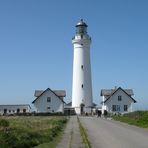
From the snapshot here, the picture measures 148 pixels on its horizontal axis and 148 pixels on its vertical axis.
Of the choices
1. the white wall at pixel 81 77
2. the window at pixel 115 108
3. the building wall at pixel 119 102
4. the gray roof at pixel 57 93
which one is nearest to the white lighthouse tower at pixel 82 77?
the white wall at pixel 81 77

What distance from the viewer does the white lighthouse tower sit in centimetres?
7875

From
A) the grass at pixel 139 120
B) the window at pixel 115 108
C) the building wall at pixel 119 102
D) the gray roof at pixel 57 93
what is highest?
the gray roof at pixel 57 93

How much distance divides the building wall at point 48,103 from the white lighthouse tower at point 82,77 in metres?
5.35

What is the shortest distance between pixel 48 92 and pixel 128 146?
6904 cm

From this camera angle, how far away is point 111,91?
88438mm

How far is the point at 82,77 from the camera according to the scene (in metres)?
78.9

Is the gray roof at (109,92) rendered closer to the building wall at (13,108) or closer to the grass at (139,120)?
the building wall at (13,108)

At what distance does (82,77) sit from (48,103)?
10227 mm

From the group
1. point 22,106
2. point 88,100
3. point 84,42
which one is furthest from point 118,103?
point 22,106

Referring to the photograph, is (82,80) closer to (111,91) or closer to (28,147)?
(111,91)

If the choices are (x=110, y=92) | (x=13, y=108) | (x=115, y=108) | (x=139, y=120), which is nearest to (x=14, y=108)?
(x=13, y=108)

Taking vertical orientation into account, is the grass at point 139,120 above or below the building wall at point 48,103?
below

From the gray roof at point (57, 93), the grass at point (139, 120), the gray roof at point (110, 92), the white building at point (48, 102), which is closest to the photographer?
the grass at point (139, 120)

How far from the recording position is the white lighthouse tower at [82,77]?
258ft
